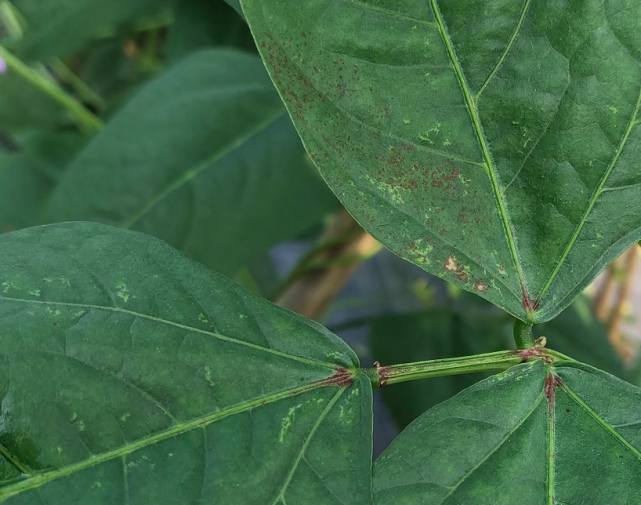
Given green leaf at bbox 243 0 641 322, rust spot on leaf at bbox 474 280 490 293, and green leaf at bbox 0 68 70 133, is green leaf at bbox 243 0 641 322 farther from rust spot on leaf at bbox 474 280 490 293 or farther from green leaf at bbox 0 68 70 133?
green leaf at bbox 0 68 70 133

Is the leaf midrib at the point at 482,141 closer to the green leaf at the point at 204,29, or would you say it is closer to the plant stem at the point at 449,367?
the plant stem at the point at 449,367

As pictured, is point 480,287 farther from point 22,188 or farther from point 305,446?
point 22,188

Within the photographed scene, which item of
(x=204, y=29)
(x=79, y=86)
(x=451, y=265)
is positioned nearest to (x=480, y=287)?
(x=451, y=265)

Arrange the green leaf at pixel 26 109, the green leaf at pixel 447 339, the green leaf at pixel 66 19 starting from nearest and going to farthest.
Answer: the green leaf at pixel 66 19, the green leaf at pixel 447 339, the green leaf at pixel 26 109

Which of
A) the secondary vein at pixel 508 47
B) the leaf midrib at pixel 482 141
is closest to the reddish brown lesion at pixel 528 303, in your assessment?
the leaf midrib at pixel 482 141

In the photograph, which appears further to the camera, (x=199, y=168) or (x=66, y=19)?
(x=66, y=19)

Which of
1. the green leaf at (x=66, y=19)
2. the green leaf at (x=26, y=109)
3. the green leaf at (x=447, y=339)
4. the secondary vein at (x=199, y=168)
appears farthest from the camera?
the green leaf at (x=26, y=109)
